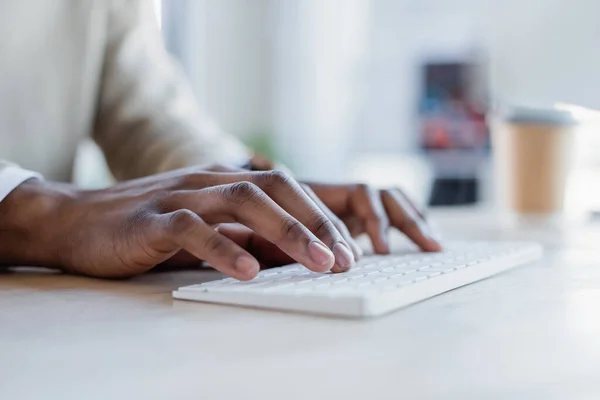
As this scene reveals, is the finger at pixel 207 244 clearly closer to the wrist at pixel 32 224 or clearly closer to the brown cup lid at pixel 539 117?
the wrist at pixel 32 224

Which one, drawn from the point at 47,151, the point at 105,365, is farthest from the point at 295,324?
the point at 47,151

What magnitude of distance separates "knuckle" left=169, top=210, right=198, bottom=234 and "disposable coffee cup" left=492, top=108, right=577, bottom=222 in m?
1.07

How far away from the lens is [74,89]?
113 centimetres

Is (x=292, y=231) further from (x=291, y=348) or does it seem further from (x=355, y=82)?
(x=355, y=82)

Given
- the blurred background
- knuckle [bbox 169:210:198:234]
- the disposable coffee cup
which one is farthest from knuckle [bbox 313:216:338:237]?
the blurred background

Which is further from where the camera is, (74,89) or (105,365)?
(74,89)

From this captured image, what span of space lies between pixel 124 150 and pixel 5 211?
0.55 metres

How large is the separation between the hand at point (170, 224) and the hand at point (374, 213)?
0.60 ft

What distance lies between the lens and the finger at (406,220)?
Answer: 0.85 metres

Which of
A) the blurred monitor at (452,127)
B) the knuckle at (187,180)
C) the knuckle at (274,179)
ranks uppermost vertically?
the knuckle at (274,179)

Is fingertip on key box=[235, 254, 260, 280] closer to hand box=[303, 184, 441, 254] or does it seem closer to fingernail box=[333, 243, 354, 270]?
fingernail box=[333, 243, 354, 270]

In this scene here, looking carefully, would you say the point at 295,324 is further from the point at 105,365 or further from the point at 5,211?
the point at 5,211

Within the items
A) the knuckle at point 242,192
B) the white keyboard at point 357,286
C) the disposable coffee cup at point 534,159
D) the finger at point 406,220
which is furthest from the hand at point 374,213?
the disposable coffee cup at point 534,159

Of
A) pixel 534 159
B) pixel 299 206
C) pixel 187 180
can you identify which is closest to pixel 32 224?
pixel 187 180
